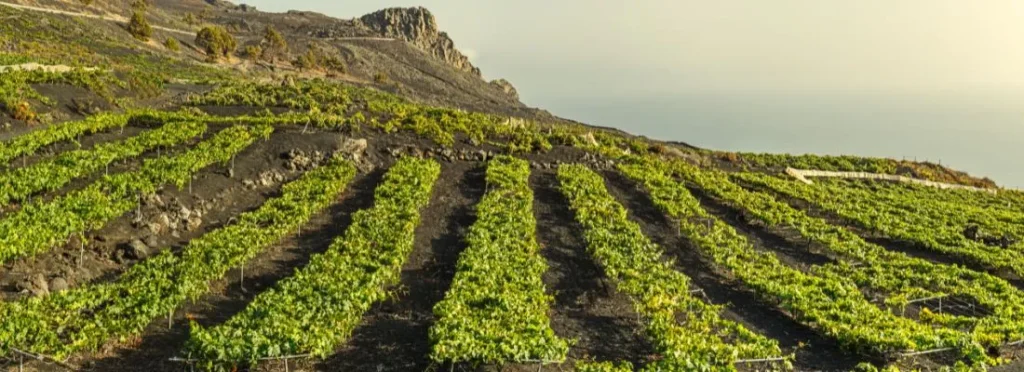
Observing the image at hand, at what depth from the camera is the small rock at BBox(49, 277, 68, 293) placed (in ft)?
57.0

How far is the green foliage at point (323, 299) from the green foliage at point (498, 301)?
2291mm

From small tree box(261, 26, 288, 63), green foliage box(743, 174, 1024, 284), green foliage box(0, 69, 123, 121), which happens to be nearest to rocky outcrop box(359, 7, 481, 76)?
small tree box(261, 26, 288, 63)

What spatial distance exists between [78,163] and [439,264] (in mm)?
17370

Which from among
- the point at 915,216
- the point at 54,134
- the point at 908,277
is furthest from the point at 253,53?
the point at 908,277

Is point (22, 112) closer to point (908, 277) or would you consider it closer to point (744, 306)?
point (744, 306)

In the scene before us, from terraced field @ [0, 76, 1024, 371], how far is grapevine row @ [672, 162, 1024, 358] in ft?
0.43

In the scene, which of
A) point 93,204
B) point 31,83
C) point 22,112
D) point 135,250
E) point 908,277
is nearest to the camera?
point 135,250

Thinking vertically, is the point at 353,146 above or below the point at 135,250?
above

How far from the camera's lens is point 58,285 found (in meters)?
17.5

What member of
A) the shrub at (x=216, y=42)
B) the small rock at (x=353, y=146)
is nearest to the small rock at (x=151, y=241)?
the small rock at (x=353, y=146)

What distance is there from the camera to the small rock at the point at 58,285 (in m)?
17.4

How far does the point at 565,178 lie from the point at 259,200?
56.6ft

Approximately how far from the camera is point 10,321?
14.3 m

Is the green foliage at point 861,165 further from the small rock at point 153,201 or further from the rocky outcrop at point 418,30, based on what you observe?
the rocky outcrop at point 418,30
